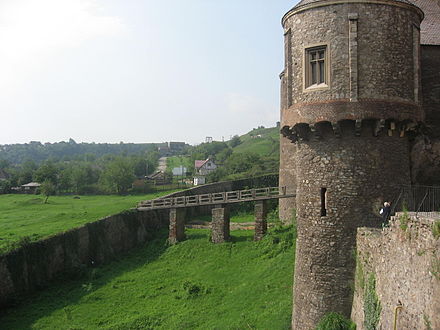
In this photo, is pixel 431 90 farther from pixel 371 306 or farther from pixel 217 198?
pixel 217 198

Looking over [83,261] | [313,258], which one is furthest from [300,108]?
[83,261]

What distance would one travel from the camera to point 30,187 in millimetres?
75688

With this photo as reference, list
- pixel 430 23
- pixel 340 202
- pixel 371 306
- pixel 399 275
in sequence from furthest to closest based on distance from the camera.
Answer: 1. pixel 430 23
2. pixel 340 202
3. pixel 371 306
4. pixel 399 275

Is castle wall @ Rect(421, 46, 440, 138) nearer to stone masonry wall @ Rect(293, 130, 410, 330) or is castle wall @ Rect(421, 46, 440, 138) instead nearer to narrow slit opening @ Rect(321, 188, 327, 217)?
stone masonry wall @ Rect(293, 130, 410, 330)

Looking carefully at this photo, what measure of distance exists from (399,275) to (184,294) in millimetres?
15063

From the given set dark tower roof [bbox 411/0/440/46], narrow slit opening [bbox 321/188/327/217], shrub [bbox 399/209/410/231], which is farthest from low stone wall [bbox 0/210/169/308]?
dark tower roof [bbox 411/0/440/46]

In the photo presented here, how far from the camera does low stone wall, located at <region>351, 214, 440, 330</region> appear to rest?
952 cm

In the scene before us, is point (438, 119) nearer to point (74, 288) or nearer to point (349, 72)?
point (349, 72)

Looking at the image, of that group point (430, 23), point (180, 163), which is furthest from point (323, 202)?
point (180, 163)

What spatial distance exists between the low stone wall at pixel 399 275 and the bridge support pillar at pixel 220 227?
18.3 m

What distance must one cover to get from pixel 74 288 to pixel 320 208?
60.3 ft

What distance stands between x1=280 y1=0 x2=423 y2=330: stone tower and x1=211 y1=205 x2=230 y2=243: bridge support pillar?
16901 millimetres

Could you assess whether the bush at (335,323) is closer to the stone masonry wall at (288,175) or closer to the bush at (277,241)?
the bush at (277,241)

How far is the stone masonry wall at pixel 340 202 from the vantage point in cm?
1441
